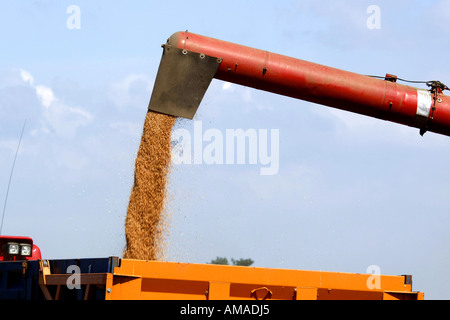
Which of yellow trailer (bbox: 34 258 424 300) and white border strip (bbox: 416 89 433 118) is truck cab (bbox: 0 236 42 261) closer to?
yellow trailer (bbox: 34 258 424 300)

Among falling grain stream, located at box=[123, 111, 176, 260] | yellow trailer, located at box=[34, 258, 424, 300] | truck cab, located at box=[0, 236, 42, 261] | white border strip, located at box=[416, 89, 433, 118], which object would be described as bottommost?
yellow trailer, located at box=[34, 258, 424, 300]

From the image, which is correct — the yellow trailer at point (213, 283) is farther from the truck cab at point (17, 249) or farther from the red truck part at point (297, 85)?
the truck cab at point (17, 249)

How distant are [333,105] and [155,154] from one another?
180 centimetres

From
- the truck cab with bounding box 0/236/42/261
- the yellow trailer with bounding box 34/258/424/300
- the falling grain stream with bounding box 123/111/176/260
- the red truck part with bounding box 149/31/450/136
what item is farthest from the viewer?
the truck cab with bounding box 0/236/42/261

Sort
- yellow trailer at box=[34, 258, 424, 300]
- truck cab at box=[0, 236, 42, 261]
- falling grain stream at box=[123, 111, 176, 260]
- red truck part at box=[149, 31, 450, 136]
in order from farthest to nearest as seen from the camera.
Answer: truck cab at box=[0, 236, 42, 261], falling grain stream at box=[123, 111, 176, 260], red truck part at box=[149, 31, 450, 136], yellow trailer at box=[34, 258, 424, 300]

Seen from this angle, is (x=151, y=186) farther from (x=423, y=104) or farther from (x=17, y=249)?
(x=423, y=104)

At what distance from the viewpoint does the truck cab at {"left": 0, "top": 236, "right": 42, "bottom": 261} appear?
7.52 m

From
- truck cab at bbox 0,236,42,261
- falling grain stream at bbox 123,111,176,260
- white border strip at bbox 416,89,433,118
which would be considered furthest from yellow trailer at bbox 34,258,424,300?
truck cab at bbox 0,236,42,261

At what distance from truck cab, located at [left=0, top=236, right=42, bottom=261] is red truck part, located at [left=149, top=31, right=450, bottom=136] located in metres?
2.24

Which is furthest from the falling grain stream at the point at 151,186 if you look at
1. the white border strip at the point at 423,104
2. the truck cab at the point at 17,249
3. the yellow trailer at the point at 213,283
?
the white border strip at the point at 423,104

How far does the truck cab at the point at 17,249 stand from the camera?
752 centimetres

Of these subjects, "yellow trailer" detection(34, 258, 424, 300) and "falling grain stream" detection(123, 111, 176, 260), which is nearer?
"yellow trailer" detection(34, 258, 424, 300)

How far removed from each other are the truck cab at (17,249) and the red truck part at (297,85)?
224 centimetres
